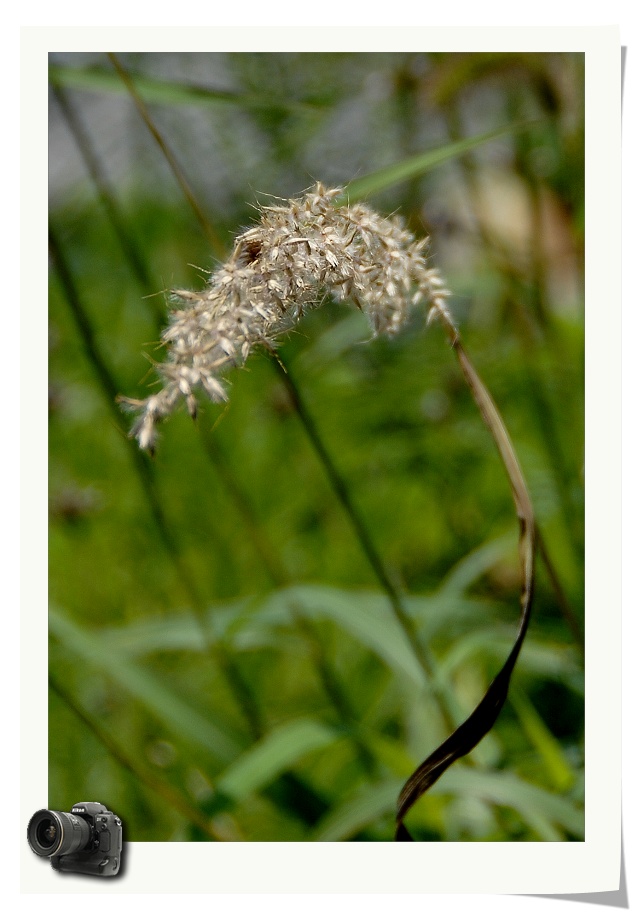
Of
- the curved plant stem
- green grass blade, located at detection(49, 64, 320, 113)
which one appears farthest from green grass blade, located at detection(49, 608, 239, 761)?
green grass blade, located at detection(49, 64, 320, 113)

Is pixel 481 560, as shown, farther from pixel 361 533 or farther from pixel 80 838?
pixel 80 838

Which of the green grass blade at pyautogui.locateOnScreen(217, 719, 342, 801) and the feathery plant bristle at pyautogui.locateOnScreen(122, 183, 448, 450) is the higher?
the feathery plant bristle at pyautogui.locateOnScreen(122, 183, 448, 450)

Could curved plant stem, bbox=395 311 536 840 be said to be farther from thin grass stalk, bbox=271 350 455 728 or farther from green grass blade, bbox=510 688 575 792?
green grass blade, bbox=510 688 575 792

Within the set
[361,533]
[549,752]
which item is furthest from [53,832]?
[549,752]

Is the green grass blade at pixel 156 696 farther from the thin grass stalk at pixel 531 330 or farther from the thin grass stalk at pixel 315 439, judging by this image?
the thin grass stalk at pixel 531 330

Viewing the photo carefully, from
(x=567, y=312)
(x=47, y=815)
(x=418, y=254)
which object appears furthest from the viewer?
(x=567, y=312)

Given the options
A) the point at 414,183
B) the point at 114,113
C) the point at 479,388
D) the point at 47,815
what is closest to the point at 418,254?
the point at 479,388

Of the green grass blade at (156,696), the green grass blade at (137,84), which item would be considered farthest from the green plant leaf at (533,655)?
the green grass blade at (137,84)

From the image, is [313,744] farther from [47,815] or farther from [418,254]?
[418,254]
